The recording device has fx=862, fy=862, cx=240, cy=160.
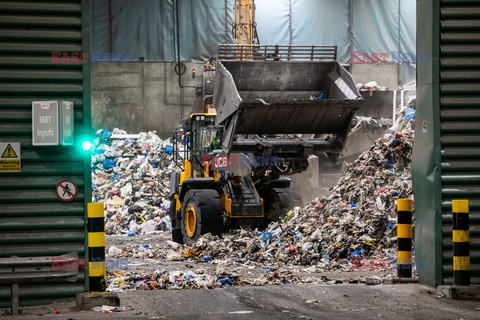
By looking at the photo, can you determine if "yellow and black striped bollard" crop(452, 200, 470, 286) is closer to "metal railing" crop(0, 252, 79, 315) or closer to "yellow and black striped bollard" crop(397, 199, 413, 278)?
"yellow and black striped bollard" crop(397, 199, 413, 278)

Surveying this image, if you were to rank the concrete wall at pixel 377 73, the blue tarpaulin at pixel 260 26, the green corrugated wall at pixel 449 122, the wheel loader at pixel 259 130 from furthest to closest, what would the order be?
the concrete wall at pixel 377 73 → the blue tarpaulin at pixel 260 26 → the wheel loader at pixel 259 130 → the green corrugated wall at pixel 449 122

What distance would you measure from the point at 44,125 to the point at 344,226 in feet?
27.0

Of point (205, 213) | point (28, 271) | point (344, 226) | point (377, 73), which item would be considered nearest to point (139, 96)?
point (377, 73)

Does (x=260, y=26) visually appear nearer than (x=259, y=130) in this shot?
No

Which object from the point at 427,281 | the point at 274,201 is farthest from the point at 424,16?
the point at 274,201

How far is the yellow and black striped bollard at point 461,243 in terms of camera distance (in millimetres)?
8047

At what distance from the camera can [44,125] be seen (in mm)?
7609

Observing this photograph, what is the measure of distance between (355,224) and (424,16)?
6.57 m

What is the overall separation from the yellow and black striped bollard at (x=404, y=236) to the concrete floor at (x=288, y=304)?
453 mm

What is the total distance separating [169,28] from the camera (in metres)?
34.0

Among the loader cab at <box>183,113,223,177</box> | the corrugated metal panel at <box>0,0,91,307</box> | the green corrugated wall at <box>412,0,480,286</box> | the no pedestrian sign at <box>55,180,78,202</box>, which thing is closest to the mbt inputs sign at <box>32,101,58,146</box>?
the corrugated metal panel at <box>0,0,91,307</box>

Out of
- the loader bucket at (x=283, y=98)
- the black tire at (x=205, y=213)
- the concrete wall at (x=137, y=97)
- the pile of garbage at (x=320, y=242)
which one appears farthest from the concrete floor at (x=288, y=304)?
the concrete wall at (x=137, y=97)

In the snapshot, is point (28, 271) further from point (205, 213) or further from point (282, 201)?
point (282, 201)

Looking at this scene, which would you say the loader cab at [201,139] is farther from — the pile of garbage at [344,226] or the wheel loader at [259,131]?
the pile of garbage at [344,226]
